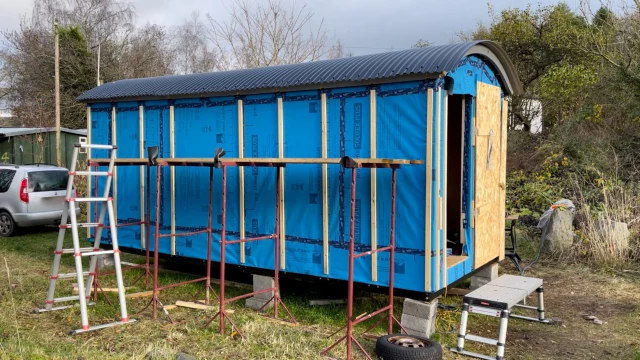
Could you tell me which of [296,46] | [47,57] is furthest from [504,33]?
[47,57]

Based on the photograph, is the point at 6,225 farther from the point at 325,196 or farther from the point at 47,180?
the point at 325,196

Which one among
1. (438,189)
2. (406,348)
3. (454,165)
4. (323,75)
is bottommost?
(406,348)

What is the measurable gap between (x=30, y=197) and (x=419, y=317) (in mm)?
9228

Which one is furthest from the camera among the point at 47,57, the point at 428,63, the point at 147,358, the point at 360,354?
the point at 47,57

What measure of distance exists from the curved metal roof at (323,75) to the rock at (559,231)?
8.13ft

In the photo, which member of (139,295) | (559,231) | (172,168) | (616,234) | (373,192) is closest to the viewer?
(373,192)

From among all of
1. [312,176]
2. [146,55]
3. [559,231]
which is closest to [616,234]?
[559,231]

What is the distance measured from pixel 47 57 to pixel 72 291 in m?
22.0

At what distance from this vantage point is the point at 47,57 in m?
25.8

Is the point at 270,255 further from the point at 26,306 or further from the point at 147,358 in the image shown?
the point at 26,306

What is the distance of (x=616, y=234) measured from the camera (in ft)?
26.9

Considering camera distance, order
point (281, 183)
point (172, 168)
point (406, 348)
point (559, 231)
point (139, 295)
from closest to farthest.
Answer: point (406, 348) → point (281, 183) → point (139, 295) → point (172, 168) → point (559, 231)

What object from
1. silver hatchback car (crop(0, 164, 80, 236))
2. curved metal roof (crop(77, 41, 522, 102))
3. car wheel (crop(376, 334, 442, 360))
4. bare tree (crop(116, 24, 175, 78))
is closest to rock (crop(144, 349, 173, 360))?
car wheel (crop(376, 334, 442, 360))

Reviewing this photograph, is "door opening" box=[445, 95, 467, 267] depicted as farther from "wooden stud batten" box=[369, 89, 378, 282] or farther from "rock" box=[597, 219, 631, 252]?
"rock" box=[597, 219, 631, 252]
